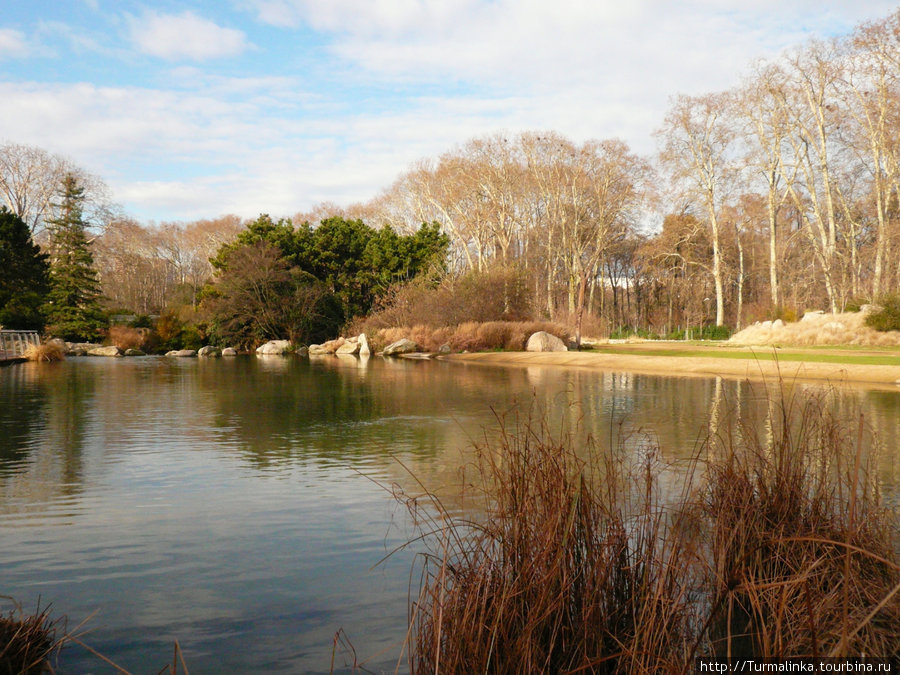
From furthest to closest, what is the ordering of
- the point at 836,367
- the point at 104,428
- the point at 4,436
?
the point at 836,367 → the point at 104,428 → the point at 4,436

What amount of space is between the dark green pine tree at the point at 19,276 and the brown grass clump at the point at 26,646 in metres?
33.2

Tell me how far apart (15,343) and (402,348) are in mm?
17111

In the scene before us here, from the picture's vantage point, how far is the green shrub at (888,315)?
23.8 meters

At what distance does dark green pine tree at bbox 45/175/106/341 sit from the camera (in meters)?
37.7

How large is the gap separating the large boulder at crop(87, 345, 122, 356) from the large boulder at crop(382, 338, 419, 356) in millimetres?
14218

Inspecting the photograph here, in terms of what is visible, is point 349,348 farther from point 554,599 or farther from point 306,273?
point 554,599

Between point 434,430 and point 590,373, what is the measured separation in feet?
36.0

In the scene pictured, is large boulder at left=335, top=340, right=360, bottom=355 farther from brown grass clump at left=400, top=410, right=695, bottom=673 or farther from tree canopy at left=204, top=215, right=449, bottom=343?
brown grass clump at left=400, top=410, right=695, bottom=673

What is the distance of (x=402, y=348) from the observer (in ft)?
108

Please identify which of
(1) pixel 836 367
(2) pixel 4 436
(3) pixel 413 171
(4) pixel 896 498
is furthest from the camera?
(3) pixel 413 171

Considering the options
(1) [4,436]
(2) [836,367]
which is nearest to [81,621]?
(1) [4,436]

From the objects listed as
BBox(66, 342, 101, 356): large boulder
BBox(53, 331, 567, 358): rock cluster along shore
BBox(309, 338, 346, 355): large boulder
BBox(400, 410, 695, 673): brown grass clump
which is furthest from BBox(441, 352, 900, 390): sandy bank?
BBox(66, 342, 101, 356): large boulder

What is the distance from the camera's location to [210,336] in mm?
40719

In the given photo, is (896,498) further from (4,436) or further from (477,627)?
(4,436)
